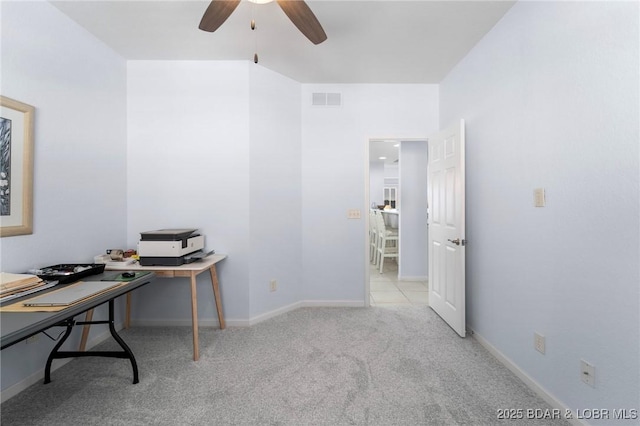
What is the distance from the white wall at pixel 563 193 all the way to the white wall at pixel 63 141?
3.28 metres

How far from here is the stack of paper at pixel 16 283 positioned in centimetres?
139

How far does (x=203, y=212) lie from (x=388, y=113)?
7.66ft

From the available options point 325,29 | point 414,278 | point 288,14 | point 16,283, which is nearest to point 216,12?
point 288,14

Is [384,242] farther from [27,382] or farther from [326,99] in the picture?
[27,382]

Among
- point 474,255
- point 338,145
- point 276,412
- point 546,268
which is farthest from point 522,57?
point 276,412

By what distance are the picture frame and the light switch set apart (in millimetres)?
3289

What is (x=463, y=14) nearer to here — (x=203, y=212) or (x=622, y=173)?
(x=622, y=173)

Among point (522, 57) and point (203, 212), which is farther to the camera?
point (203, 212)

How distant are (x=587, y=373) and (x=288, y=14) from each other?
2.51 metres

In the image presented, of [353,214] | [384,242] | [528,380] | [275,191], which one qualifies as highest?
[275,191]

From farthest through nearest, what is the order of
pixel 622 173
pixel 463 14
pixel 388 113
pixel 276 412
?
pixel 388 113, pixel 463 14, pixel 276 412, pixel 622 173

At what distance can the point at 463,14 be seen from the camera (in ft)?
6.42

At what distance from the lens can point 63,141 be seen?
79.6 inches

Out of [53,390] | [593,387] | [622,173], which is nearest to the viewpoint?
[622,173]
